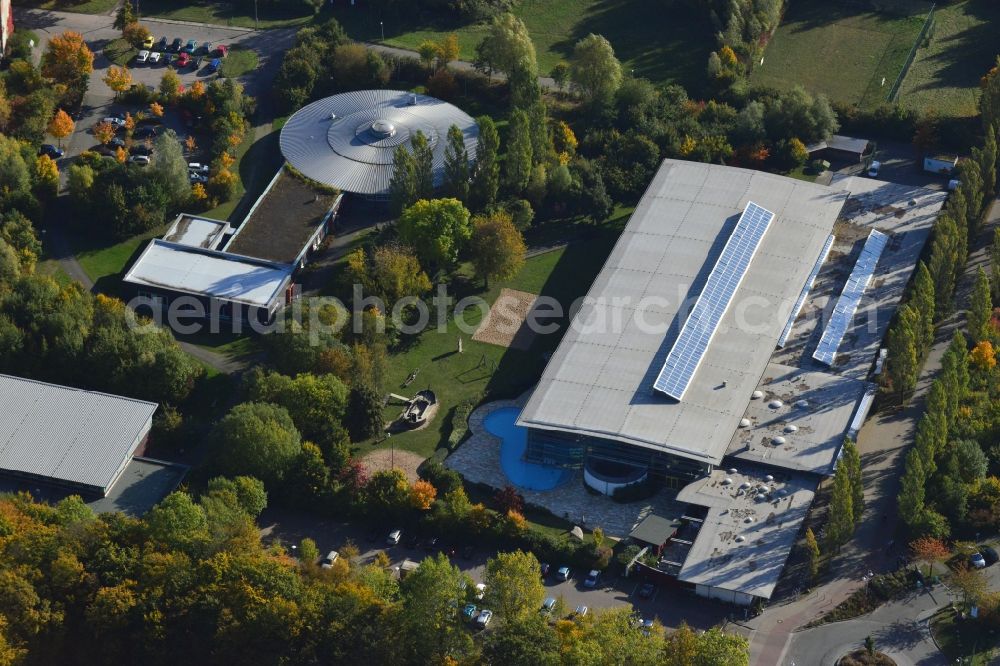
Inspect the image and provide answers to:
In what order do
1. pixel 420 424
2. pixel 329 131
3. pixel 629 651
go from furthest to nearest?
pixel 329 131 → pixel 420 424 → pixel 629 651

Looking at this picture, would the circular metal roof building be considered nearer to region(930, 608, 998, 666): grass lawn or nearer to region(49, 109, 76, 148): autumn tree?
region(49, 109, 76, 148): autumn tree

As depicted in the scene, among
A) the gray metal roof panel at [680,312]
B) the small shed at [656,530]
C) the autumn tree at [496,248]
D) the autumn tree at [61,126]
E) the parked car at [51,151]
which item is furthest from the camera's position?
the parked car at [51,151]

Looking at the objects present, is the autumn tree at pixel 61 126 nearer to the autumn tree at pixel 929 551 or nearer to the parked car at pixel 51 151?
the parked car at pixel 51 151

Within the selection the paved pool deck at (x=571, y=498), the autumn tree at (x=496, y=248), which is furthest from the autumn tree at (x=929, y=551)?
the autumn tree at (x=496, y=248)

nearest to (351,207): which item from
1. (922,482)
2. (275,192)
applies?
(275,192)

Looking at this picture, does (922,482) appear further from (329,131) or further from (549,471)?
(329,131)

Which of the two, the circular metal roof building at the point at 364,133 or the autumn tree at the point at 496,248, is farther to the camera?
the circular metal roof building at the point at 364,133
